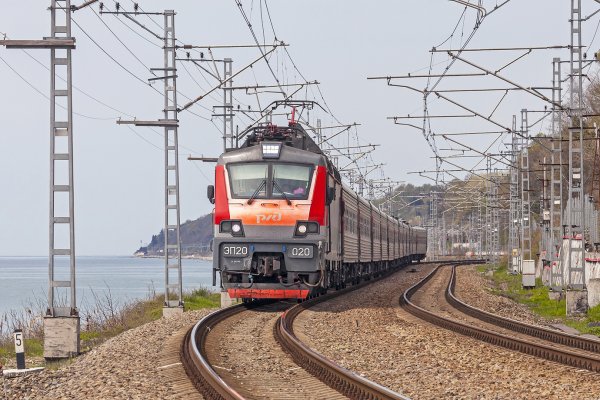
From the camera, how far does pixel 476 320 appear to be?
Result: 22.2 metres

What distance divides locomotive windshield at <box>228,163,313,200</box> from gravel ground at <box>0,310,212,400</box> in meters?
5.69


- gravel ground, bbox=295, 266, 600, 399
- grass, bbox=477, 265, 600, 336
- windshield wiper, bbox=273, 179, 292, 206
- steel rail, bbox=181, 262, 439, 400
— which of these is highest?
windshield wiper, bbox=273, 179, 292, 206

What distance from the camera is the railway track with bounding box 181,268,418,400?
34.1 feet

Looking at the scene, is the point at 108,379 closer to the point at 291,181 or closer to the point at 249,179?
the point at 249,179

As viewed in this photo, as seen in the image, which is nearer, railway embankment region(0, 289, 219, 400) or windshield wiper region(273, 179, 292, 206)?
railway embankment region(0, 289, 219, 400)

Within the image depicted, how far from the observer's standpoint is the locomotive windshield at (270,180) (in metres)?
22.1

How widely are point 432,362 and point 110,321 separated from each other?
649 inches

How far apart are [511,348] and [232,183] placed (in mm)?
8622

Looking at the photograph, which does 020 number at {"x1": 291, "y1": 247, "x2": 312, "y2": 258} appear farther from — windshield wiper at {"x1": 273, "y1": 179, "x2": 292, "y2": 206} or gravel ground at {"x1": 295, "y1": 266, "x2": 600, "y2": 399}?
gravel ground at {"x1": 295, "y1": 266, "x2": 600, "y2": 399}

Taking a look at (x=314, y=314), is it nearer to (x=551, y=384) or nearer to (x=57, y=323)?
(x=57, y=323)

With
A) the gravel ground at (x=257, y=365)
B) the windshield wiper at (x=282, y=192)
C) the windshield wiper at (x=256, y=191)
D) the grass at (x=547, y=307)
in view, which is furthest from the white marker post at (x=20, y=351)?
the grass at (x=547, y=307)

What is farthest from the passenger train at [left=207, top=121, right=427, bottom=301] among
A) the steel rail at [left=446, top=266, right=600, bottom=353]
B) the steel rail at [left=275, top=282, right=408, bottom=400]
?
the steel rail at [left=275, top=282, right=408, bottom=400]

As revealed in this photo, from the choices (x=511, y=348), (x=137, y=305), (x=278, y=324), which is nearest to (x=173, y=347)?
(x=278, y=324)

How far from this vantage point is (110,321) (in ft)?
93.1
